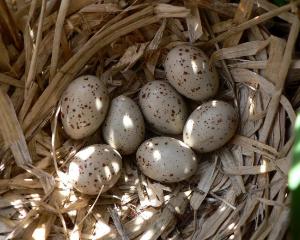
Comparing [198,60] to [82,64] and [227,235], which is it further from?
[227,235]

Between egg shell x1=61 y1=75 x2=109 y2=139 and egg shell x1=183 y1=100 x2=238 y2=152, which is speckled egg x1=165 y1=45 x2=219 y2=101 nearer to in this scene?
egg shell x1=183 y1=100 x2=238 y2=152

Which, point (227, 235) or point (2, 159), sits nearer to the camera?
point (227, 235)

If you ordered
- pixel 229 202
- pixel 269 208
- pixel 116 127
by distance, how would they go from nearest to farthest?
pixel 269 208 → pixel 229 202 → pixel 116 127

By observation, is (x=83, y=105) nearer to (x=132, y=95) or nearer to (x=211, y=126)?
(x=132, y=95)

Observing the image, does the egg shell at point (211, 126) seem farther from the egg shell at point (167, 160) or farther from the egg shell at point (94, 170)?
the egg shell at point (94, 170)

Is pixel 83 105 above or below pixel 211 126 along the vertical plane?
above

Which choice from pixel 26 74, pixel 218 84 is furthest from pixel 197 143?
pixel 26 74

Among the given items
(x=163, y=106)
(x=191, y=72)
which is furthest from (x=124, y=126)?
(x=191, y=72)
